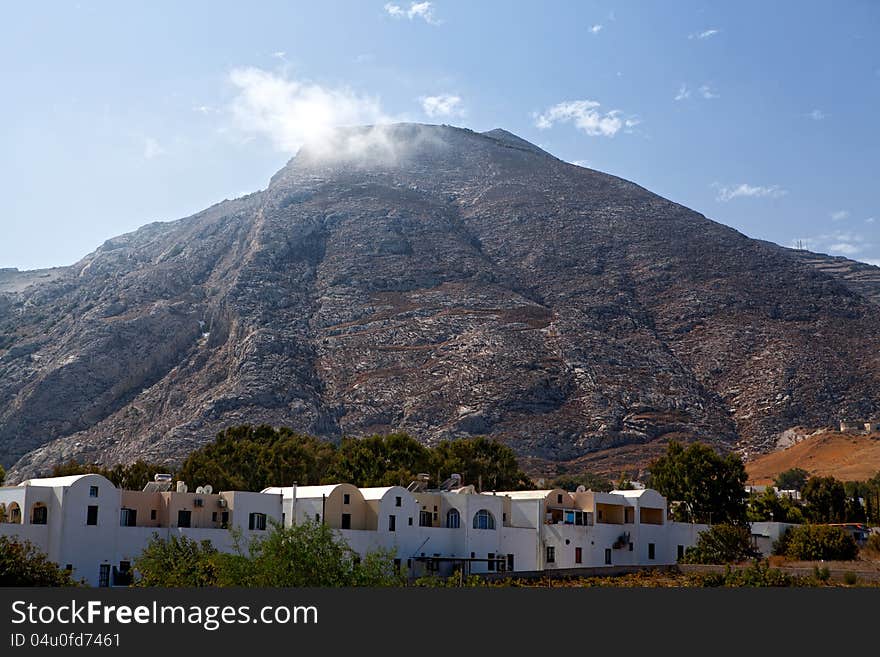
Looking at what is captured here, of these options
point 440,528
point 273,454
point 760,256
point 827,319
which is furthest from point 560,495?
point 760,256

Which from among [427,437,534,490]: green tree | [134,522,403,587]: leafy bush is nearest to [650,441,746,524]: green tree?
[427,437,534,490]: green tree

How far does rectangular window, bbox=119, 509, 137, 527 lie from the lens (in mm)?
54431

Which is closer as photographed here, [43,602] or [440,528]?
[43,602]

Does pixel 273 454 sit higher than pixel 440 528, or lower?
higher

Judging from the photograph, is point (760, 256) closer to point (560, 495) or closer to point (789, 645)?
point (560, 495)

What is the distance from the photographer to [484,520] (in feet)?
212

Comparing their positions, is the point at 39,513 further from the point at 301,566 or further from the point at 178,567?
the point at 301,566

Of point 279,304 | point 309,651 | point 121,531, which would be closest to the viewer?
point 309,651

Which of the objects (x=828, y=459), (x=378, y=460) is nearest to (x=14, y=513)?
(x=378, y=460)

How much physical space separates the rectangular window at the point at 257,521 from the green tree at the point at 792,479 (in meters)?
65.8

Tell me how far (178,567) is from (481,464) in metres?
50.5

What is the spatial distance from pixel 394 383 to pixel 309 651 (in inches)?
4386

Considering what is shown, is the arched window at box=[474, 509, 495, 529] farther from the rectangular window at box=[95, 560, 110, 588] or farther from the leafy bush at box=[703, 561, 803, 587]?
the leafy bush at box=[703, 561, 803, 587]

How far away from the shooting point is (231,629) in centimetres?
1886
